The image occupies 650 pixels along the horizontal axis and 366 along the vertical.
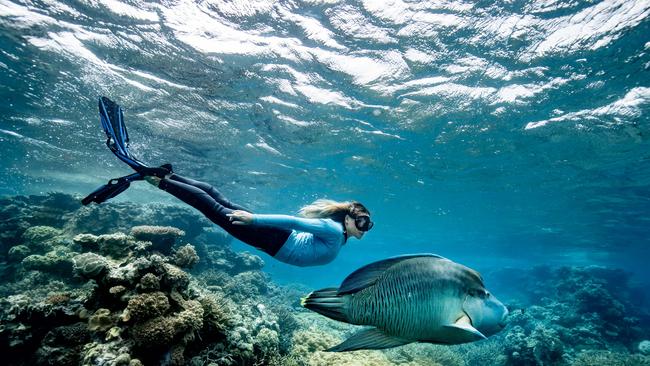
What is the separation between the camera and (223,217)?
5270mm

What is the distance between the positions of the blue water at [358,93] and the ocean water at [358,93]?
7 centimetres

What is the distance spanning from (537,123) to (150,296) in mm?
16502

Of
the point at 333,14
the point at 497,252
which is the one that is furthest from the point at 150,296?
the point at 497,252

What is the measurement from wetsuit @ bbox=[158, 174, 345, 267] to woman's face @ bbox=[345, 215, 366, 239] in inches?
5.9

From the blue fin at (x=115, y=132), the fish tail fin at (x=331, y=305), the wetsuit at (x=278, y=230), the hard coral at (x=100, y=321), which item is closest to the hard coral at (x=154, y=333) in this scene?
the hard coral at (x=100, y=321)

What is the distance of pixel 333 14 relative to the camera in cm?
935

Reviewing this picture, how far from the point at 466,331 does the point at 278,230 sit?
3.64 metres

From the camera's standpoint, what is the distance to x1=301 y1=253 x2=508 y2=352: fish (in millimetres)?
1926

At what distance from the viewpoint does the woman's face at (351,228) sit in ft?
15.2

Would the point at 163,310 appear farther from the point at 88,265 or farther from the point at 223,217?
the point at 88,265

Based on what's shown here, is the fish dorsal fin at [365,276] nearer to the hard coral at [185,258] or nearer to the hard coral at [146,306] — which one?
the hard coral at [146,306]

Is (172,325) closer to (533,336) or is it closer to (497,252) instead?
(533,336)

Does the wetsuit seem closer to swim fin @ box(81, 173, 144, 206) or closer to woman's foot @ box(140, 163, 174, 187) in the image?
woman's foot @ box(140, 163, 174, 187)

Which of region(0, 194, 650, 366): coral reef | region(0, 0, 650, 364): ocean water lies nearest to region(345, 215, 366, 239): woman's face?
region(0, 194, 650, 366): coral reef
